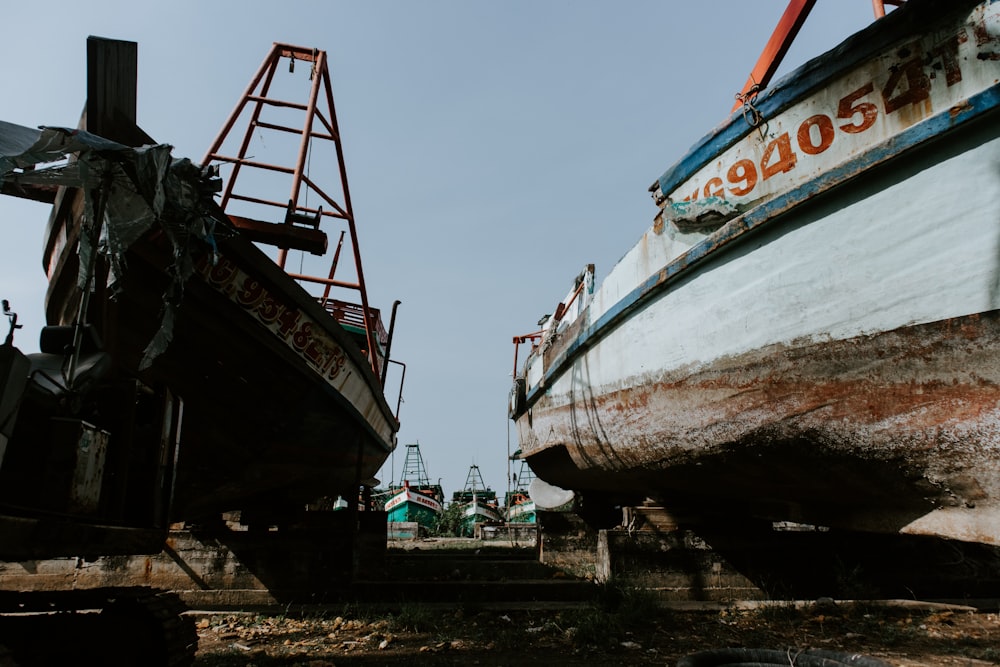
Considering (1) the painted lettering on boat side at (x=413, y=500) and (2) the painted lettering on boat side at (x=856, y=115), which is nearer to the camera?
(2) the painted lettering on boat side at (x=856, y=115)

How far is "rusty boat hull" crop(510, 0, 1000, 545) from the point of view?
268 cm

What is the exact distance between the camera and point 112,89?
12.8ft

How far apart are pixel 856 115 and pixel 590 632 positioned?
11.4 feet

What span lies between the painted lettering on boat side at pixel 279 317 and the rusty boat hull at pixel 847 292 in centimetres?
297

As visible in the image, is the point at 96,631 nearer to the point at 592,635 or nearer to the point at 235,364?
the point at 235,364

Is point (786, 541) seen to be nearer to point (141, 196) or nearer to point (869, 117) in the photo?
point (869, 117)

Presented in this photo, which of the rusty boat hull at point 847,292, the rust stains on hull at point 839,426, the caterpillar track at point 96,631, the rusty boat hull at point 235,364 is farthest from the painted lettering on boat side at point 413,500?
the caterpillar track at point 96,631

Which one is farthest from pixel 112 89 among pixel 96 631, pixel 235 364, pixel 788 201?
pixel 788 201

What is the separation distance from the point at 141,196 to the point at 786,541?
5.58 meters

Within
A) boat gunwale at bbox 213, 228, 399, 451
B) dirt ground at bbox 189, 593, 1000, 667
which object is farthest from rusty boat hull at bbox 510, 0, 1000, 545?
boat gunwale at bbox 213, 228, 399, 451

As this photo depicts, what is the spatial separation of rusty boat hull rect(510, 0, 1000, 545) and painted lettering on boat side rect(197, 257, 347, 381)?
9.74ft

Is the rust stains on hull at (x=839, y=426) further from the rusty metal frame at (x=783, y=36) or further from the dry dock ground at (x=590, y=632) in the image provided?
the rusty metal frame at (x=783, y=36)

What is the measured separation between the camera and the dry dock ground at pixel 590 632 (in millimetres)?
3703

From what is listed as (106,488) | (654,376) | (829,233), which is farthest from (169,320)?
(829,233)
